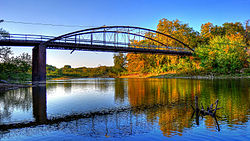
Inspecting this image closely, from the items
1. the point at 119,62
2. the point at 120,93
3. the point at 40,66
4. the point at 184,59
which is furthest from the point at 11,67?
the point at 119,62

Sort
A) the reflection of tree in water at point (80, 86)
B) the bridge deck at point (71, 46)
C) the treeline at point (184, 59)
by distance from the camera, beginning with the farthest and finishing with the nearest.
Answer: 1. the treeline at point (184, 59)
2. the bridge deck at point (71, 46)
3. the reflection of tree in water at point (80, 86)

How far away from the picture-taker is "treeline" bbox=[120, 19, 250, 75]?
74188 mm

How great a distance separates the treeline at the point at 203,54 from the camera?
2921 inches

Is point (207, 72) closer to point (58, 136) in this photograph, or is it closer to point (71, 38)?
point (71, 38)

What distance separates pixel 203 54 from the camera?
81688 mm

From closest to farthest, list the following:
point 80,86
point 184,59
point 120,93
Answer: point 120,93
point 80,86
point 184,59

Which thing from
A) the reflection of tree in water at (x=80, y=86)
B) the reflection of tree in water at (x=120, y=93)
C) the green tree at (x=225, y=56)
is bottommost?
the reflection of tree in water at (x=80, y=86)

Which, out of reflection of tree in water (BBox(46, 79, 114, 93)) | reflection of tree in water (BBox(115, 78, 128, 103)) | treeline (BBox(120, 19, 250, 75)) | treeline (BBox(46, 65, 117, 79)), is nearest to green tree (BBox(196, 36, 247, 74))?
treeline (BBox(120, 19, 250, 75))

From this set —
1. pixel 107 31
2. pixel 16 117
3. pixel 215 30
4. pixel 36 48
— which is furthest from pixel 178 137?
pixel 215 30

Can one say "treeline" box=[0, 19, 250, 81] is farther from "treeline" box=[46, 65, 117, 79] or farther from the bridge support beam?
the bridge support beam

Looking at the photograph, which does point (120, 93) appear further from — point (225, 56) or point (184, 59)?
point (184, 59)

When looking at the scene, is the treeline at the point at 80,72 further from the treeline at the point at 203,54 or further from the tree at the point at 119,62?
the treeline at the point at 203,54

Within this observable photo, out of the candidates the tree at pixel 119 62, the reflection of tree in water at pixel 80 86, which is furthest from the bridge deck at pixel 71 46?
the tree at pixel 119 62

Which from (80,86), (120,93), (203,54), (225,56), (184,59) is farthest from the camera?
(184,59)
